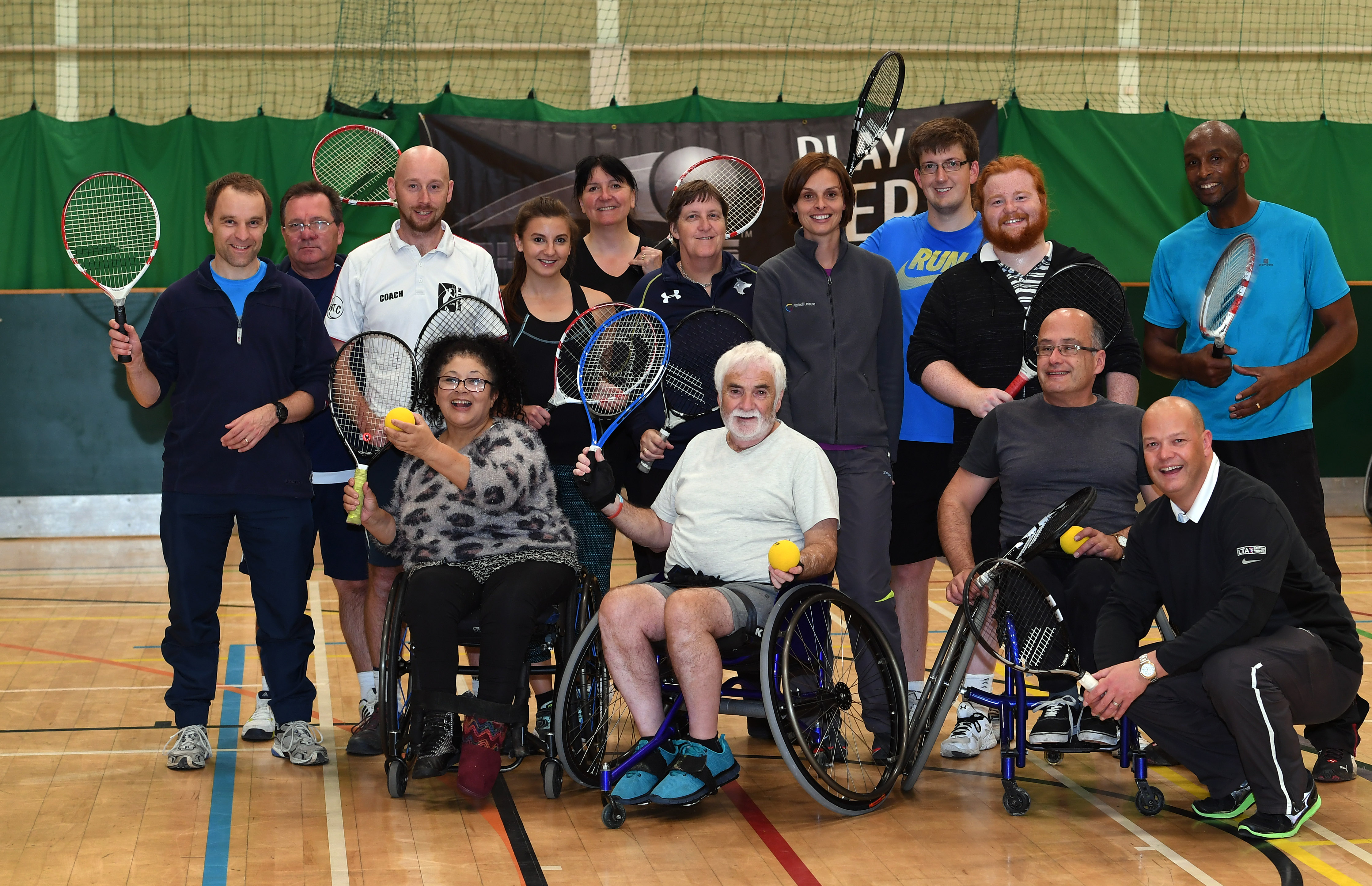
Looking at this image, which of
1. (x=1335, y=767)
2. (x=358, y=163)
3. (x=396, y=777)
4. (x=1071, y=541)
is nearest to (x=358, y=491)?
(x=396, y=777)

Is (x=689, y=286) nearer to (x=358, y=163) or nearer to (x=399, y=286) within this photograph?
(x=399, y=286)

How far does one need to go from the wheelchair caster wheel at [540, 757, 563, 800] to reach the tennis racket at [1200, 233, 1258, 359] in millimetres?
2475

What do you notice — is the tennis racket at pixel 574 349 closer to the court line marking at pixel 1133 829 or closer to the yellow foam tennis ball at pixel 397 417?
the yellow foam tennis ball at pixel 397 417

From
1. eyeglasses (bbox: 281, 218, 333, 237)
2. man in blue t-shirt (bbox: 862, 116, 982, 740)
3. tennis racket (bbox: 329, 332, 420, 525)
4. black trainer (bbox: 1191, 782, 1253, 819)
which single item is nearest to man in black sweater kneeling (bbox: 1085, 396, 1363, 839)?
black trainer (bbox: 1191, 782, 1253, 819)

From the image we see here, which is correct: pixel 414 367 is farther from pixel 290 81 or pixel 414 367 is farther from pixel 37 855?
pixel 290 81

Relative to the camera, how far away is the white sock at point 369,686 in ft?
15.5

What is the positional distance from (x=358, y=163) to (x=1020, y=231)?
12.8ft

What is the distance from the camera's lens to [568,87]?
12.0 meters

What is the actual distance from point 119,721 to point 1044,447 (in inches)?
136

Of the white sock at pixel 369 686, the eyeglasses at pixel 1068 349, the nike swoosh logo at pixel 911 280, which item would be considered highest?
the nike swoosh logo at pixel 911 280

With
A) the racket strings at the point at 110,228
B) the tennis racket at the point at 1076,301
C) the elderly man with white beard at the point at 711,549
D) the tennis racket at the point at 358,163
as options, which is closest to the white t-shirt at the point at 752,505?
the elderly man with white beard at the point at 711,549

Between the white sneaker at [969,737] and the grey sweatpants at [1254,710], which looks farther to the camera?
the white sneaker at [969,737]

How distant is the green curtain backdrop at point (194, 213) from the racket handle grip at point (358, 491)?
538cm

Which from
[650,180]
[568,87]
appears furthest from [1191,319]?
[568,87]
